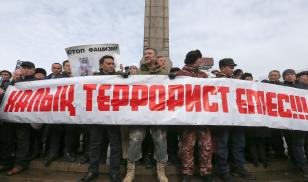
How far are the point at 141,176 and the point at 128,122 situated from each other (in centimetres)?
99

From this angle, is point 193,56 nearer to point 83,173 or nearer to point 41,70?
point 83,173

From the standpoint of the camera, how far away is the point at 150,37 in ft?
37.4

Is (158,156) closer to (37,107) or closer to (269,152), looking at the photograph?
(37,107)

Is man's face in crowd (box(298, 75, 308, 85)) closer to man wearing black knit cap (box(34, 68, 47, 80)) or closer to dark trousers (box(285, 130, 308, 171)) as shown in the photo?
dark trousers (box(285, 130, 308, 171))

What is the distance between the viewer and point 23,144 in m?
4.90

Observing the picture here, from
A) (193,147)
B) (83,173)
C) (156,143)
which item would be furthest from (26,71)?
(193,147)

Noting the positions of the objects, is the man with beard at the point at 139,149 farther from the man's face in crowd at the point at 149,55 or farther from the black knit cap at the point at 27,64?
the black knit cap at the point at 27,64

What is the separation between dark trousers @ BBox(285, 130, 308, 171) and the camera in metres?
5.02

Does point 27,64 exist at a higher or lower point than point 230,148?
higher

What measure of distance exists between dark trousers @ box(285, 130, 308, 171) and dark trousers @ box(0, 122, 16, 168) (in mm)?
5405

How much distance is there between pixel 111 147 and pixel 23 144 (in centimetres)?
184

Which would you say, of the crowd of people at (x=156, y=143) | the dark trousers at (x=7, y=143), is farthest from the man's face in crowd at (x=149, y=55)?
the dark trousers at (x=7, y=143)

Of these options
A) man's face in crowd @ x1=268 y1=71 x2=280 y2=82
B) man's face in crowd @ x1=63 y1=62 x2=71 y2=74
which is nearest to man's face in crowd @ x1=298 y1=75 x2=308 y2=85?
man's face in crowd @ x1=268 y1=71 x2=280 y2=82

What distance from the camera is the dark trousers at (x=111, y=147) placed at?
4.21 meters
